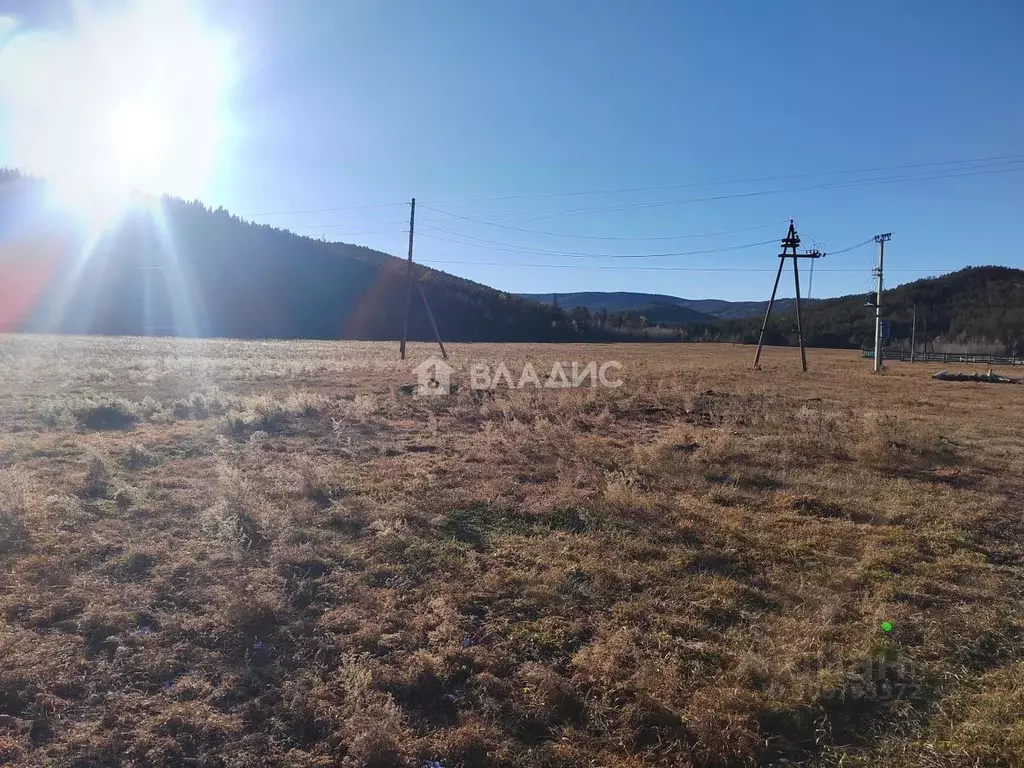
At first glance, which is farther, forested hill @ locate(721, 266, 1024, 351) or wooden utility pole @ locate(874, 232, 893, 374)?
forested hill @ locate(721, 266, 1024, 351)

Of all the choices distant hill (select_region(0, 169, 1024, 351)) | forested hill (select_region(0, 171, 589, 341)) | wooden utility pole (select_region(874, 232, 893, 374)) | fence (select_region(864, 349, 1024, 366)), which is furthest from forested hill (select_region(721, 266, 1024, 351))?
wooden utility pole (select_region(874, 232, 893, 374))

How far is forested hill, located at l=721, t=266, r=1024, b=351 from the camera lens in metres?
88.1

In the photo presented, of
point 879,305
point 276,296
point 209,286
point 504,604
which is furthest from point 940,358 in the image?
point 209,286

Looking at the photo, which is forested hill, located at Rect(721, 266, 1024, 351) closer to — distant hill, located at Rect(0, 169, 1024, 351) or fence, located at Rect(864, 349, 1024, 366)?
distant hill, located at Rect(0, 169, 1024, 351)

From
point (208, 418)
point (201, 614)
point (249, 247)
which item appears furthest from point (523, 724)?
point (249, 247)

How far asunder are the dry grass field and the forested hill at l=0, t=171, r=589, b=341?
66041 mm

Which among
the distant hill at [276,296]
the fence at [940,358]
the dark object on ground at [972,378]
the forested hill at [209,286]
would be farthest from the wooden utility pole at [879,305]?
the forested hill at [209,286]

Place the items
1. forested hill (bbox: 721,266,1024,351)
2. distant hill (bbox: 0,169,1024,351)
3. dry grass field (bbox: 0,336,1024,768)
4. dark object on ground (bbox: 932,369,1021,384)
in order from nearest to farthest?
dry grass field (bbox: 0,336,1024,768) → dark object on ground (bbox: 932,369,1021,384) → distant hill (bbox: 0,169,1024,351) → forested hill (bbox: 721,266,1024,351)

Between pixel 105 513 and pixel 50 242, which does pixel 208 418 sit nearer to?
pixel 105 513

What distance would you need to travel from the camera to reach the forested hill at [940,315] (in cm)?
A: 8812

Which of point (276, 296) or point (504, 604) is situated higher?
point (276, 296)

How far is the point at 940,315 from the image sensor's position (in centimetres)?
10006

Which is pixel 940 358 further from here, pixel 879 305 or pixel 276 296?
pixel 276 296

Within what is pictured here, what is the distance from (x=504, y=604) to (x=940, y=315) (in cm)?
12235
